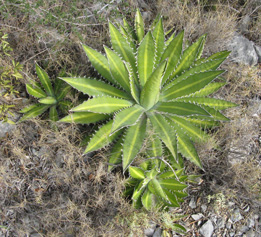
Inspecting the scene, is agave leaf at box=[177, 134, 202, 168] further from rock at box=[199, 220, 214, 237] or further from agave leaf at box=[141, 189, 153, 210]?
rock at box=[199, 220, 214, 237]

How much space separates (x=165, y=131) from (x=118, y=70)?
695mm

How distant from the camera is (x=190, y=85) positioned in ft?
7.18

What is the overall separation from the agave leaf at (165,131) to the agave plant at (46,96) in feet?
2.90

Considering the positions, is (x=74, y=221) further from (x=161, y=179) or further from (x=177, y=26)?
(x=177, y=26)

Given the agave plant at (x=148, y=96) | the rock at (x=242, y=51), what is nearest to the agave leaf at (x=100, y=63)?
the agave plant at (x=148, y=96)

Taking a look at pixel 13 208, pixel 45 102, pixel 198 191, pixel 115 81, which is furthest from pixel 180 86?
pixel 13 208

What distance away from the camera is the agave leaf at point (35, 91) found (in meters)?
2.44

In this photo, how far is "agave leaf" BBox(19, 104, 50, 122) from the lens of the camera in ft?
7.93

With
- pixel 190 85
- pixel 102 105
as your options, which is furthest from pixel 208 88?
pixel 102 105

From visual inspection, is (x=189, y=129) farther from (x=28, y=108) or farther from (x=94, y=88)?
(x=28, y=108)

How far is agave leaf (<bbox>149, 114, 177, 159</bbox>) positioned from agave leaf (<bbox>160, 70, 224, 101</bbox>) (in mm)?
230

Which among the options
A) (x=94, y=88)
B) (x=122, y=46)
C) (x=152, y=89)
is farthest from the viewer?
(x=122, y=46)

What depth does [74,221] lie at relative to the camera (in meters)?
2.26

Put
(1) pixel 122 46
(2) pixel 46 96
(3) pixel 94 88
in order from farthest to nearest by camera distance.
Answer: (2) pixel 46 96 → (1) pixel 122 46 → (3) pixel 94 88
